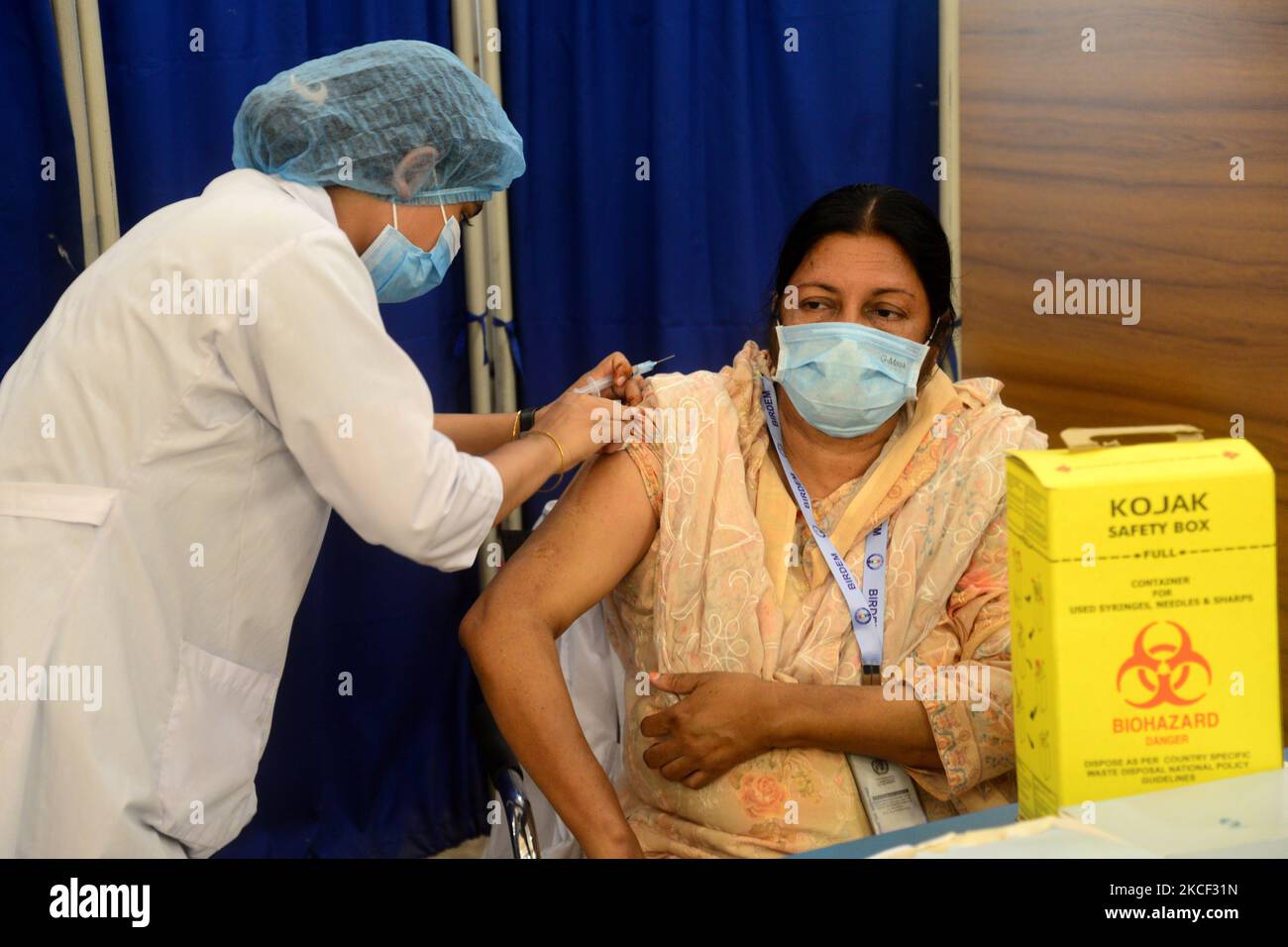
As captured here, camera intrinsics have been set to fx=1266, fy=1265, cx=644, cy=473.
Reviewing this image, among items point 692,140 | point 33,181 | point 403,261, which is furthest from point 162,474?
point 692,140

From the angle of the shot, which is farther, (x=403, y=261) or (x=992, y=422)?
(x=992, y=422)

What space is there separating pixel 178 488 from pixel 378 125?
0.56 metres

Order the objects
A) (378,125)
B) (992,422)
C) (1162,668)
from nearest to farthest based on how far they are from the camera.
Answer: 1. (1162,668)
2. (378,125)
3. (992,422)

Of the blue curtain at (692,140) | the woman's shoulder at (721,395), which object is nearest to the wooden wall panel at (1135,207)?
the blue curtain at (692,140)

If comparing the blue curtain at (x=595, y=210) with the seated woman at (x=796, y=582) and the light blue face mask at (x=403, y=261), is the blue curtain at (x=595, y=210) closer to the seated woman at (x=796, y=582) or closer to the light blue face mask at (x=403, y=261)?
the seated woman at (x=796, y=582)

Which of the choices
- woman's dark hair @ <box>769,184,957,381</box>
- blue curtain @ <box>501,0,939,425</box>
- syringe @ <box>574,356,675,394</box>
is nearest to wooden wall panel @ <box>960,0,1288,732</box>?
blue curtain @ <box>501,0,939,425</box>

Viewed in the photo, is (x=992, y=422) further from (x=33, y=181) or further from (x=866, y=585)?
(x=33, y=181)

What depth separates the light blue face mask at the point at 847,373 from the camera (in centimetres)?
187

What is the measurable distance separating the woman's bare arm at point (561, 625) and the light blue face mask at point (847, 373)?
0.29m

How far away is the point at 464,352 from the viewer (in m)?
3.15

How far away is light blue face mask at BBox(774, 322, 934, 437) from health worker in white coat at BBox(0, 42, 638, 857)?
1.78 ft

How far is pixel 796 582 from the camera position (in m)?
1.86
